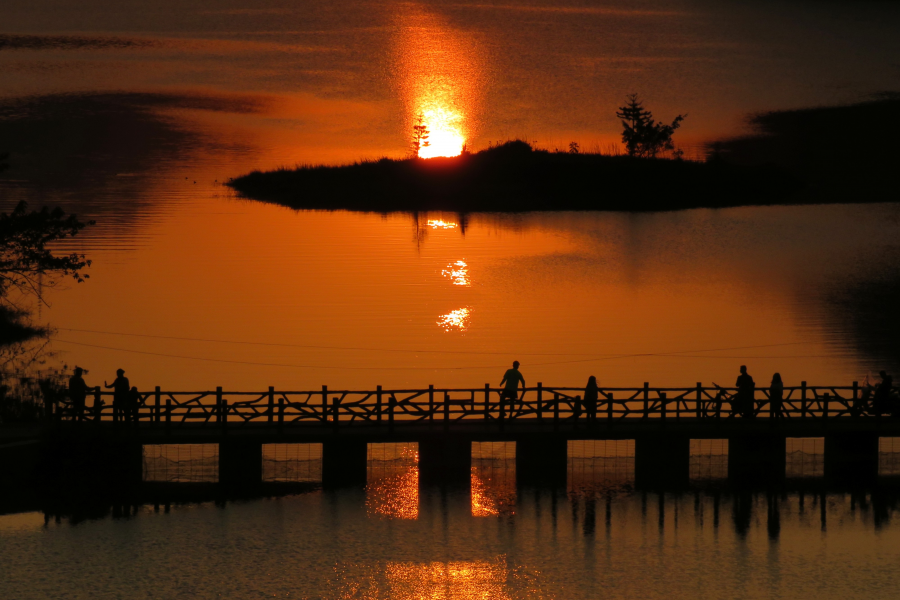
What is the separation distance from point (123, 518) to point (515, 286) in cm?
5051

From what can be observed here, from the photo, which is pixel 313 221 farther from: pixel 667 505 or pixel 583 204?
pixel 667 505

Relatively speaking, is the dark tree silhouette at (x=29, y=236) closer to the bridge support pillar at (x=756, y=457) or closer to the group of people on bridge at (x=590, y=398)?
the group of people on bridge at (x=590, y=398)

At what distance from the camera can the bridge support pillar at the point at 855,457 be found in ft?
128

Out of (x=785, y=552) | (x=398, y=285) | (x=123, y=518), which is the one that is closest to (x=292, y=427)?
(x=123, y=518)

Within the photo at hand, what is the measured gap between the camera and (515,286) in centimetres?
8156

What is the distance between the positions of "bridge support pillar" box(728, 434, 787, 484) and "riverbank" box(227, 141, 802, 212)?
99.1m

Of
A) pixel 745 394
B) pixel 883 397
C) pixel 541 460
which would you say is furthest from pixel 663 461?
pixel 883 397

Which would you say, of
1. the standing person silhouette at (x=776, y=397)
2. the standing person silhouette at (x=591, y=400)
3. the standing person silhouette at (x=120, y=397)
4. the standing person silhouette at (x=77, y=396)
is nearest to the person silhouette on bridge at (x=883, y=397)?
the standing person silhouette at (x=776, y=397)

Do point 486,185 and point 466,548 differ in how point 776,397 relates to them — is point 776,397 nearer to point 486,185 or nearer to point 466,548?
point 466,548

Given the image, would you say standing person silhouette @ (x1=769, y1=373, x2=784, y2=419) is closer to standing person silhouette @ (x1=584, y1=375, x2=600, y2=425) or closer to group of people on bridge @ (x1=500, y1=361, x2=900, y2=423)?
group of people on bridge @ (x1=500, y1=361, x2=900, y2=423)

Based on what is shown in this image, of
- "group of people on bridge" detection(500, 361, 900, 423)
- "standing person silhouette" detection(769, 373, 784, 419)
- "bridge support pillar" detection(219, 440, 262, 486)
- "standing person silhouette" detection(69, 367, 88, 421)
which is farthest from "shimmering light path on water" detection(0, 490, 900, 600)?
"standing person silhouette" detection(69, 367, 88, 421)

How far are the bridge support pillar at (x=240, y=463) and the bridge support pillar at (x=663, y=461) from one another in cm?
1171

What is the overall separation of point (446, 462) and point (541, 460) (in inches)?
119

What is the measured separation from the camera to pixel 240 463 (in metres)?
37.7
